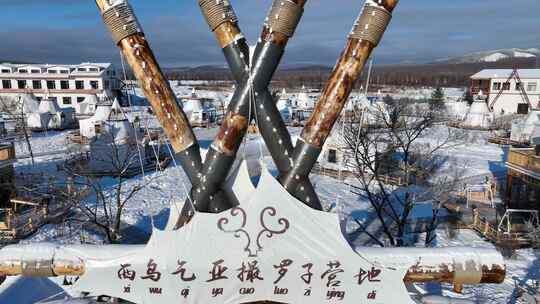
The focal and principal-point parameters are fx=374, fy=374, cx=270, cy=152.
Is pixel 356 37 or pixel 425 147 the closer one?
pixel 356 37

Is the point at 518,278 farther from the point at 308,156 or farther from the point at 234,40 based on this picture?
the point at 234,40

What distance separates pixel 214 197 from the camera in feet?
12.9

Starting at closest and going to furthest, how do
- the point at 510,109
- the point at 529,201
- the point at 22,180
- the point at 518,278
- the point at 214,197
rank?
the point at 214,197, the point at 518,278, the point at 529,201, the point at 22,180, the point at 510,109

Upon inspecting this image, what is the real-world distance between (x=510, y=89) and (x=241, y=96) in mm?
48279

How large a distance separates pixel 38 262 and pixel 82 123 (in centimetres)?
3080

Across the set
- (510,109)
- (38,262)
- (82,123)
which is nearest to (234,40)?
(38,262)

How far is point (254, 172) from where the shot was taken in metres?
18.4

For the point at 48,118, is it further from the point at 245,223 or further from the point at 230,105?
the point at 245,223

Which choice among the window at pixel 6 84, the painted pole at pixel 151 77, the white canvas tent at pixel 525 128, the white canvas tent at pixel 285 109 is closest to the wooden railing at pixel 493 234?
the painted pole at pixel 151 77

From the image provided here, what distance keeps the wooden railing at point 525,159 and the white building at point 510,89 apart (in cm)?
2902

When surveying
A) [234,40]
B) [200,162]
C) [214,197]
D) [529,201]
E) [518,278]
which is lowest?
[518,278]

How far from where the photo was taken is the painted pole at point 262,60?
145 inches

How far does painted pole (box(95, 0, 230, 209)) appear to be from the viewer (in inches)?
146

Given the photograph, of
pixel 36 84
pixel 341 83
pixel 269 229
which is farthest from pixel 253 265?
pixel 36 84
